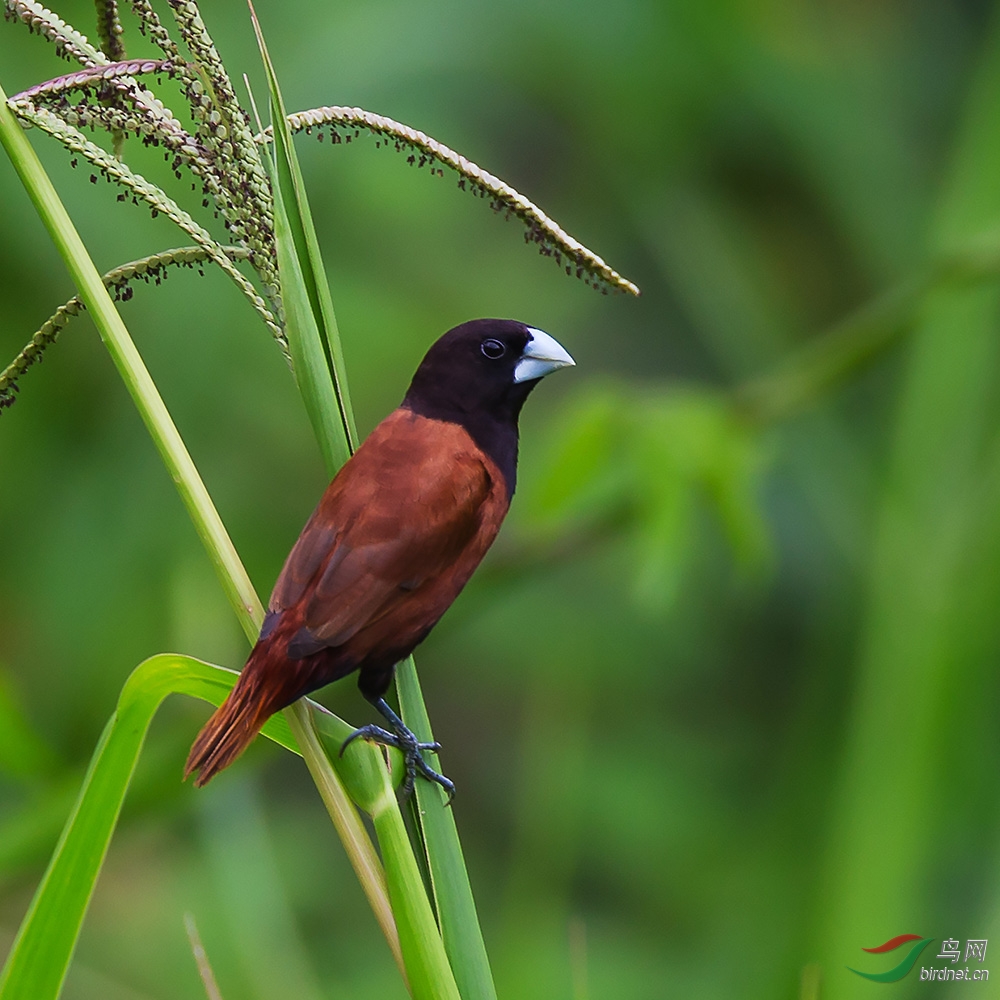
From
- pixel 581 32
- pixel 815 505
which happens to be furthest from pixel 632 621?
pixel 581 32

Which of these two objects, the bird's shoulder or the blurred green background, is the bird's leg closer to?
the bird's shoulder

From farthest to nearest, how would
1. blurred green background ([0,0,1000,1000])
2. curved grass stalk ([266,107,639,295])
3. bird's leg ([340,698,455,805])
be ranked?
blurred green background ([0,0,1000,1000]) → bird's leg ([340,698,455,805]) → curved grass stalk ([266,107,639,295])

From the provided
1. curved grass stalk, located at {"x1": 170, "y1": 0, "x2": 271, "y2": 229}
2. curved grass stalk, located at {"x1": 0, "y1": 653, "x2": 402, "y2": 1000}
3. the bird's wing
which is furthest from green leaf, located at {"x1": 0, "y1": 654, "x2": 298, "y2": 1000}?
curved grass stalk, located at {"x1": 170, "y1": 0, "x2": 271, "y2": 229}

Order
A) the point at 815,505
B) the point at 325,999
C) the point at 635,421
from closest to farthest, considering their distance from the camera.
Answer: the point at 635,421 → the point at 325,999 → the point at 815,505

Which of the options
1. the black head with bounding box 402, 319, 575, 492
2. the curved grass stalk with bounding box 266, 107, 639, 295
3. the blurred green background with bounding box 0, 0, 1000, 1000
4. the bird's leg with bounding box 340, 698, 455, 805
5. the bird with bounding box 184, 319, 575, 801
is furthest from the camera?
the blurred green background with bounding box 0, 0, 1000, 1000

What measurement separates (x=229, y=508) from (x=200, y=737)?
1.99 meters

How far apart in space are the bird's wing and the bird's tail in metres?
0.04

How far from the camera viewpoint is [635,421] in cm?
220

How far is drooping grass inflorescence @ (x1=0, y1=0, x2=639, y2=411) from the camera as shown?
848 millimetres

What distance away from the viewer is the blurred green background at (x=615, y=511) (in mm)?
2219

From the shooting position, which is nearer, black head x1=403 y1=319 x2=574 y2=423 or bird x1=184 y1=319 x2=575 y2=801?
bird x1=184 y1=319 x2=575 y2=801

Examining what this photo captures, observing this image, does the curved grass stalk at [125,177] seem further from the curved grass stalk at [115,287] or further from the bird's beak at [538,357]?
the bird's beak at [538,357]

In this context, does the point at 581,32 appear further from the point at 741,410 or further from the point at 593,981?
the point at 593,981

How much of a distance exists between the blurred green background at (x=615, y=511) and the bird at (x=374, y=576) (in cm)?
98
